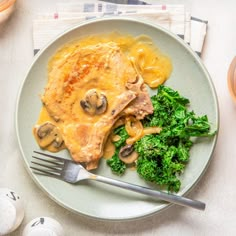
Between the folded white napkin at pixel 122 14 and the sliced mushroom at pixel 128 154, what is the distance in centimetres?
62

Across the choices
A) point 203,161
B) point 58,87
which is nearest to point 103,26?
point 58,87

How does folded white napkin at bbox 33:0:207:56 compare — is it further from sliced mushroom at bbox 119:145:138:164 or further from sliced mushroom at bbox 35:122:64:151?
sliced mushroom at bbox 119:145:138:164

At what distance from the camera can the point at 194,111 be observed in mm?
2760

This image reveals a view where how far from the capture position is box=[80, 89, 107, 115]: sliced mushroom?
2705 millimetres

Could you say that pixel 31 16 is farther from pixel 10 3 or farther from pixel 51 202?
pixel 51 202

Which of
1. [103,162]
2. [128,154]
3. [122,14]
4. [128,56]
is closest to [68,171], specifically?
[103,162]

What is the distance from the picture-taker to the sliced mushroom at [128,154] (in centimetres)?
274

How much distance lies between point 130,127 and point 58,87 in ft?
1.35

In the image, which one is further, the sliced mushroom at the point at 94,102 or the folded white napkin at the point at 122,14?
the folded white napkin at the point at 122,14

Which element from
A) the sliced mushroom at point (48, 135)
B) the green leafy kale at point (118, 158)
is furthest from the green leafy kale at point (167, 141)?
the sliced mushroom at point (48, 135)

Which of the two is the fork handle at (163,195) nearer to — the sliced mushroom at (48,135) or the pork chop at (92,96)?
the pork chop at (92,96)

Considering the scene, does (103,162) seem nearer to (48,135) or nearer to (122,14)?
(48,135)

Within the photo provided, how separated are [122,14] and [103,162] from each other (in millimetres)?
771

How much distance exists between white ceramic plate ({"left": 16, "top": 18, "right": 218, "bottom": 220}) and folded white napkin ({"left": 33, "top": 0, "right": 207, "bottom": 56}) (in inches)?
4.5
